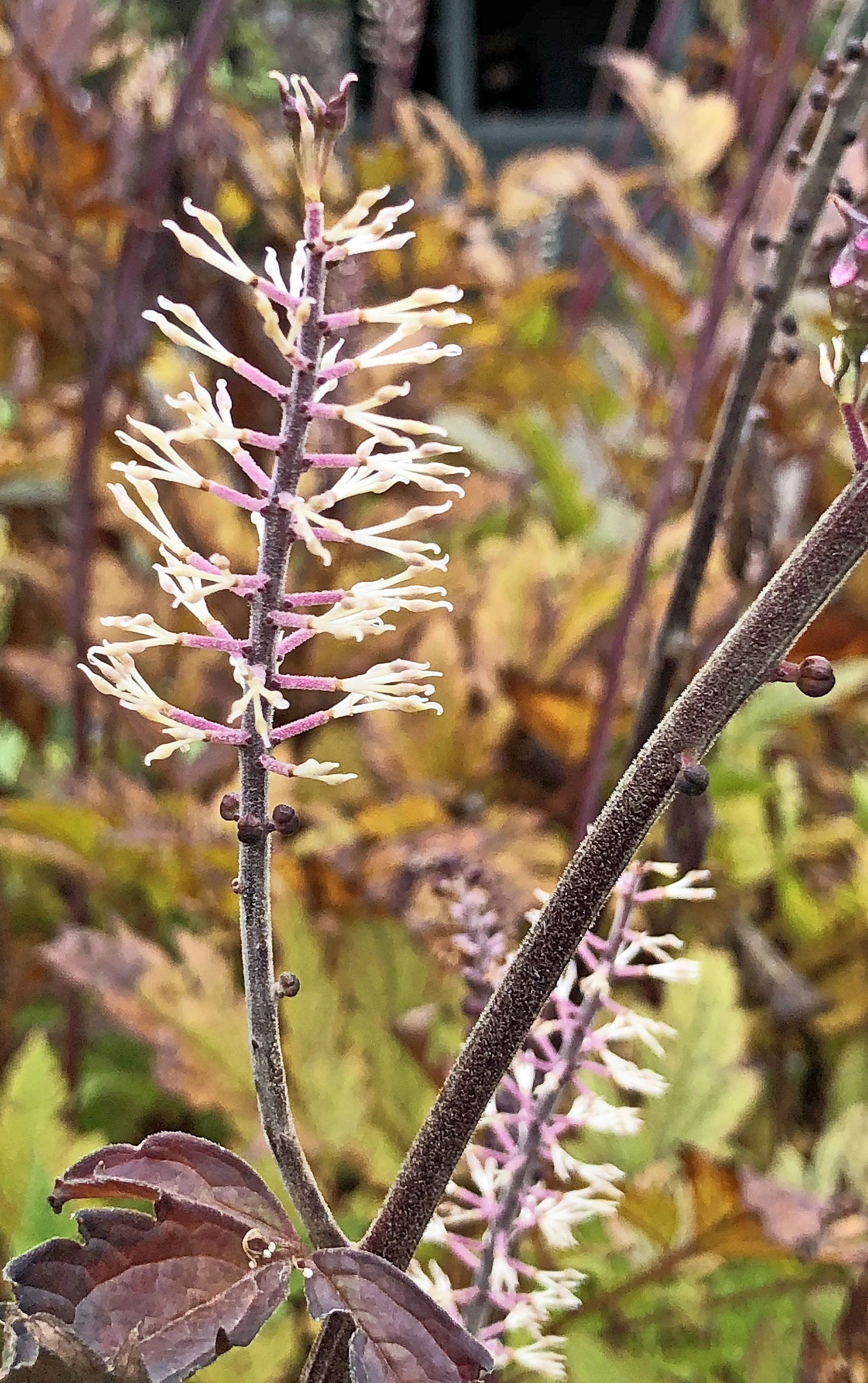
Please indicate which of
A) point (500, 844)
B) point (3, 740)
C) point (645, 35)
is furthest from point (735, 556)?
point (645, 35)

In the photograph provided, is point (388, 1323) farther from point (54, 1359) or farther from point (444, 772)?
point (444, 772)

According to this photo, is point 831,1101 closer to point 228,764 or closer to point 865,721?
point 865,721

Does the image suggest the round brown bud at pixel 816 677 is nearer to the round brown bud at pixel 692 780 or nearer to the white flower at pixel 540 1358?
the round brown bud at pixel 692 780

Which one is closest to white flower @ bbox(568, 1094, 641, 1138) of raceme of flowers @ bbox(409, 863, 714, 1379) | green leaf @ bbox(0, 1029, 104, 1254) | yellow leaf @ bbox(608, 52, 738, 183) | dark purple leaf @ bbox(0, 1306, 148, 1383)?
raceme of flowers @ bbox(409, 863, 714, 1379)

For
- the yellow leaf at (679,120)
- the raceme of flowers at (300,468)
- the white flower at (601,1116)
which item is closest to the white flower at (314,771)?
the raceme of flowers at (300,468)

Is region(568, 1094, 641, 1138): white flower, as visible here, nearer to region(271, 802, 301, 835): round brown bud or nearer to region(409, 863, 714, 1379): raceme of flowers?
region(409, 863, 714, 1379): raceme of flowers

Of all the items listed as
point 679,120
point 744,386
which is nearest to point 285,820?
point 744,386
